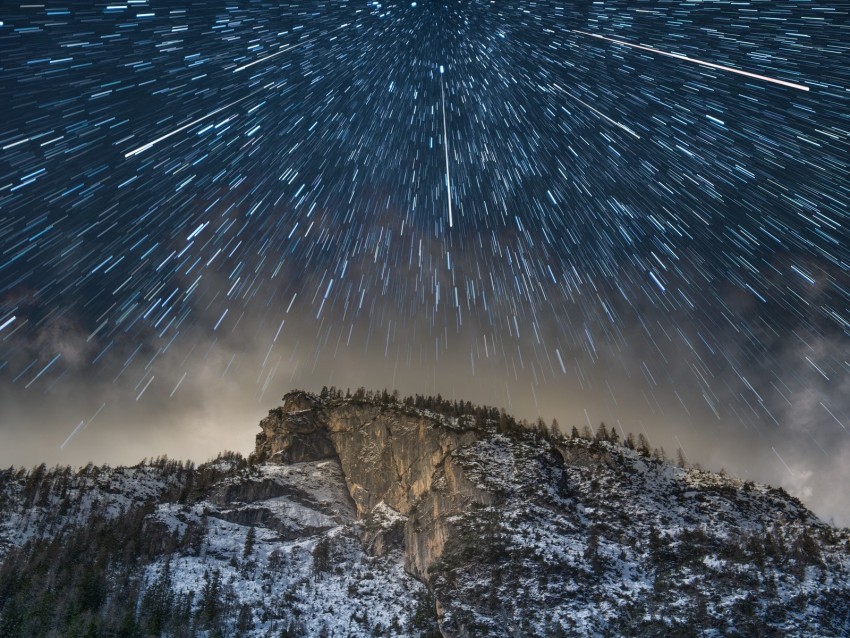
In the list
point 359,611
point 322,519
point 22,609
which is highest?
point 322,519

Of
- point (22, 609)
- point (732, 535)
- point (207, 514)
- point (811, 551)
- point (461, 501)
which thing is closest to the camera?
point (22, 609)

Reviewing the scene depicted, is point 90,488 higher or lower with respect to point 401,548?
higher

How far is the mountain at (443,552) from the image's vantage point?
394 feet

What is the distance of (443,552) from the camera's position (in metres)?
148

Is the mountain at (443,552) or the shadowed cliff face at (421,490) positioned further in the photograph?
the shadowed cliff face at (421,490)

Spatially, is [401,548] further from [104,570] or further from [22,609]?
[22,609]

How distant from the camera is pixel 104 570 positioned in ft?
448

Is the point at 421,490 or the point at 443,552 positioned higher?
the point at 421,490

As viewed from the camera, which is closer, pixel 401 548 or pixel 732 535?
pixel 732 535

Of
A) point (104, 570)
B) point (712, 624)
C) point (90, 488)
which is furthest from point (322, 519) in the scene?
point (712, 624)

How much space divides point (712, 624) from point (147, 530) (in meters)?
141

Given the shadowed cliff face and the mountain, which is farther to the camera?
the shadowed cliff face

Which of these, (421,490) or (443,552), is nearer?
(443,552)

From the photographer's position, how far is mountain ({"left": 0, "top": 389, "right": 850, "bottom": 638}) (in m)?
120
